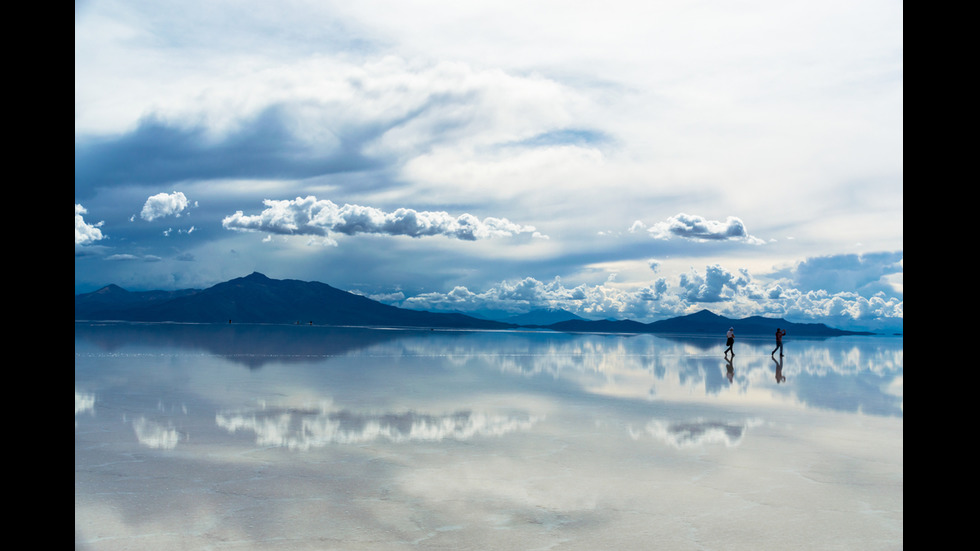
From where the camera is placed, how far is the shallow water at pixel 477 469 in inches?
256

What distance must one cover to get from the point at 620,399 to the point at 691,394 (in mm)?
2758

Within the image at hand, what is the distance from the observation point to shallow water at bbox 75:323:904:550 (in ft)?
21.3

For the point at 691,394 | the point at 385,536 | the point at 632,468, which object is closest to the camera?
the point at 385,536

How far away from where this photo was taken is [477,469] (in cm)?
890
